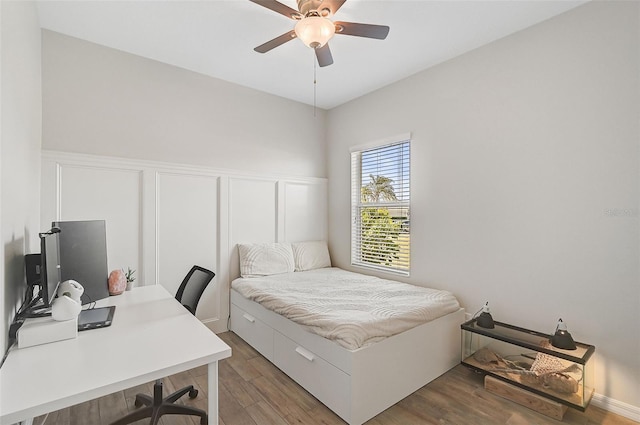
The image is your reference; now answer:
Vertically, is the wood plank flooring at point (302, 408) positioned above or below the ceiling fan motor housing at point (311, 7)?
below

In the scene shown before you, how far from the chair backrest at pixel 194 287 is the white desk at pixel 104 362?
0.37m

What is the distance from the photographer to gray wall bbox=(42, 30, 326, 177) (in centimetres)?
250

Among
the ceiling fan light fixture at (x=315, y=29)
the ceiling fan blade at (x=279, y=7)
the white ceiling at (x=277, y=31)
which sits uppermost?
the white ceiling at (x=277, y=31)

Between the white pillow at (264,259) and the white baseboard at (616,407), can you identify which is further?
the white pillow at (264,259)

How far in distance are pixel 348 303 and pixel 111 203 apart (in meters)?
2.23

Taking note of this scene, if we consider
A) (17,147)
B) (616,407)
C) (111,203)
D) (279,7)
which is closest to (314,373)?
(616,407)

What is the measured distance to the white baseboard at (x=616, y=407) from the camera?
1.91m

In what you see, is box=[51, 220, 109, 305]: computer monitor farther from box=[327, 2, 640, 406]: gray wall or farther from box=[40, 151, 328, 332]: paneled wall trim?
box=[327, 2, 640, 406]: gray wall

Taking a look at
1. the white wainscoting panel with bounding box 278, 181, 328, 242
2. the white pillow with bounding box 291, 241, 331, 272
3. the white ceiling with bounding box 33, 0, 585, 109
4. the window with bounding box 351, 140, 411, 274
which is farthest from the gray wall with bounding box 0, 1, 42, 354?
the window with bounding box 351, 140, 411, 274

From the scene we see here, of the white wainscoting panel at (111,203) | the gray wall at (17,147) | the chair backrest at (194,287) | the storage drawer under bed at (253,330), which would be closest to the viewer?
the gray wall at (17,147)

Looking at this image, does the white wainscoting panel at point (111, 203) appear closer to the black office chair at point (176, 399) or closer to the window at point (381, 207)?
the black office chair at point (176, 399)

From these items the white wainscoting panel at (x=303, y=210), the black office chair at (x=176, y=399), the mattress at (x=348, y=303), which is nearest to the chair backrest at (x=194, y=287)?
the black office chair at (x=176, y=399)

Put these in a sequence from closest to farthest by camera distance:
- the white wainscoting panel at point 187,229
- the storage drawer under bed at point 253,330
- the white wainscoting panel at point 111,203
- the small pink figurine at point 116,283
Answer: the small pink figurine at point 116,283
the white wainscoting panel at point 111,203
the storage drawer under bed at point 253,330
the white wainscoting panel at point 187,229

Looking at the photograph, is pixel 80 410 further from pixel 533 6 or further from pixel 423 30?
pixel 533 6
